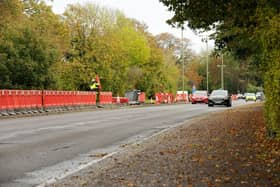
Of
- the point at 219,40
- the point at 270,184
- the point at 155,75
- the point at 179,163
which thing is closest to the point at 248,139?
the point at 179,163

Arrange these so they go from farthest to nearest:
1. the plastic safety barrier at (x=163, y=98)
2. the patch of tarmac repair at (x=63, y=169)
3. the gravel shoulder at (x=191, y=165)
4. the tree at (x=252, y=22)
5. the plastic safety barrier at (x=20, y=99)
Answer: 1. the plastic safety barrier at (x=163, y=98)
2. the plastic safety barrier at (x=20, y=99)
3. the tree at (x=252, y=22)
4. the patch of tarmac repair at (x=63, y=169)
5. the gravel shoulder at (x=191, y=165)

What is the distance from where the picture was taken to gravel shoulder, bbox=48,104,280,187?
27.9ft

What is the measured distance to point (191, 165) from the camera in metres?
10.1

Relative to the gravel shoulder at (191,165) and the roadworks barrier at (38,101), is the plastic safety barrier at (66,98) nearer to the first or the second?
the roadworks barrier at (38,101)

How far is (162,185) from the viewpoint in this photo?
8.19 metres

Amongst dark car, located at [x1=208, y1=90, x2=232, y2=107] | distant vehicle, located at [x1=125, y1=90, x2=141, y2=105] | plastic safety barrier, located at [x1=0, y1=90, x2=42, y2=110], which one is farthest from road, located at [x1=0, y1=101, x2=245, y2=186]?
distant vehicle, located at [x1=125, y1=90, x2=141, y2=105]

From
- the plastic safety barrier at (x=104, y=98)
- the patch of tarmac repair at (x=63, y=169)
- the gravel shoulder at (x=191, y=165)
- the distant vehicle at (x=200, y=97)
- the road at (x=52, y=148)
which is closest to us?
the gravel shoulder at (x=191, y=165)

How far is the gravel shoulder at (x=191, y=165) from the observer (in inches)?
335

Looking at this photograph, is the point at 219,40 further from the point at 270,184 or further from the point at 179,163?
the point at 270,184

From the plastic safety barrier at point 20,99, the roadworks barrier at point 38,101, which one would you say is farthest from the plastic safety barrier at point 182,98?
the plastic safety barrier at point 20,99

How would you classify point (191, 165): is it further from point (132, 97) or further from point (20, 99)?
point (132, 97)

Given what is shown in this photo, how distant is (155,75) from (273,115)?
6990 cm

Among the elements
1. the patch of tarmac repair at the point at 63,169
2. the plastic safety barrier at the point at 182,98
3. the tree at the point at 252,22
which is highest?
the tree at the point at 252,22

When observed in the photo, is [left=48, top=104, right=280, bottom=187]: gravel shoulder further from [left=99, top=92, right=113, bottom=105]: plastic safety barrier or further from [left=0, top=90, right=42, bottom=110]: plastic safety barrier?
[left=99, top=92, right=113, bottom=105]: plastic safety barrier
